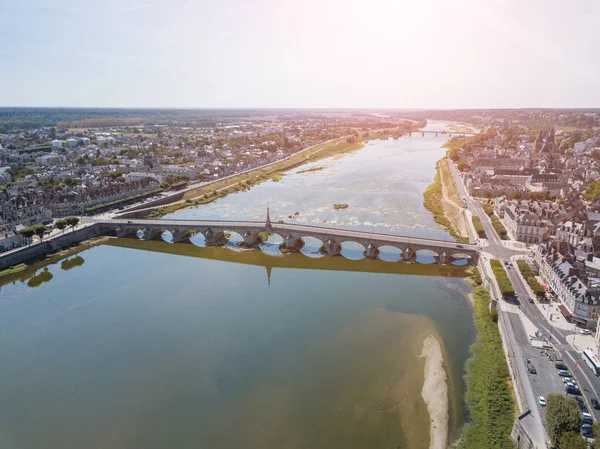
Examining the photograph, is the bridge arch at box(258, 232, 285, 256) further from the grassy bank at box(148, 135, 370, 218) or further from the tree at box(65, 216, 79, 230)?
the tree at box(65, 216, 79, 230)

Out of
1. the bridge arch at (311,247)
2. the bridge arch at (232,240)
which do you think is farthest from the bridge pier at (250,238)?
the bridge arch at (311,247)

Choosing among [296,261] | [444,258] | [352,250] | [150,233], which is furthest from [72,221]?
[444,258]

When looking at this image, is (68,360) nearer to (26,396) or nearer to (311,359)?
(26,396)

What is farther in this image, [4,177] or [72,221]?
[4,177]

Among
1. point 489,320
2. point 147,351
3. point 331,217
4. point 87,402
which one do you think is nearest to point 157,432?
point 87,402

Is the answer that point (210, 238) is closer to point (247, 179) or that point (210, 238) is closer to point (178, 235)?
point (178, 235)

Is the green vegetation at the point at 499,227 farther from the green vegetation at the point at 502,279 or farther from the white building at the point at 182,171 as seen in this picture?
the white building at the point at 182,171

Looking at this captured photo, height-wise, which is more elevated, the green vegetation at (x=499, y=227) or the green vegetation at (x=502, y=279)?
the green vegetation at (x=502, y=279)
